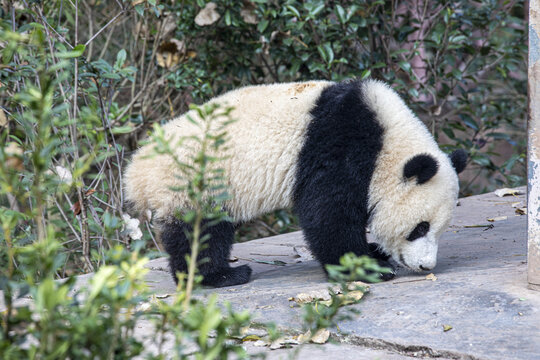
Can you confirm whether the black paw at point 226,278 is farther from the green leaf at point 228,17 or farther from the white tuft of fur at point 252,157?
Answer: the green leaf at point 228,17

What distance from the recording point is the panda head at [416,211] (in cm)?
391

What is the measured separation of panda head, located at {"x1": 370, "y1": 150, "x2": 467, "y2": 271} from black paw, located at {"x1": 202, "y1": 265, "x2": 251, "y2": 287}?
89 cm

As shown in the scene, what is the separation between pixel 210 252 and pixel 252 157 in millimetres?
635

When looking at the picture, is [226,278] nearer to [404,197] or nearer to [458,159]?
[404,197]

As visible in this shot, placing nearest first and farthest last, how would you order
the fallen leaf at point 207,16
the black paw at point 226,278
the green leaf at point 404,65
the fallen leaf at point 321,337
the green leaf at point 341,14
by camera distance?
the fallen leaf at point 321,337 < the black paw at point 226,278 < the green leaf at point 341,14 < the fallen leaf at point 207,16 < the green leaf at point 404,65

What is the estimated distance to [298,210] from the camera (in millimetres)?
4129

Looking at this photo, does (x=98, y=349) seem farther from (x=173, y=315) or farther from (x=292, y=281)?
(x=292, y=281)

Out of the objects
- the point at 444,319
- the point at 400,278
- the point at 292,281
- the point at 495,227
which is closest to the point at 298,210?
the point at 292,281

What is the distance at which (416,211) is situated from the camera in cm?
392

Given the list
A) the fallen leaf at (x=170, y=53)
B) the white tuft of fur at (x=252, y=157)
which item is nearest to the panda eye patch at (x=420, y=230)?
the white tuft of fur at (x=252, y=157)

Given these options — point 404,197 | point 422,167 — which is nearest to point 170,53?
point 404,197

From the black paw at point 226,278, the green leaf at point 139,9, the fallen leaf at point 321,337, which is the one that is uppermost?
the green leaf at point 139,9

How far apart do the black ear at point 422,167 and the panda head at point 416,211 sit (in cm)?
2

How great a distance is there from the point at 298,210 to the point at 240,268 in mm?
547
